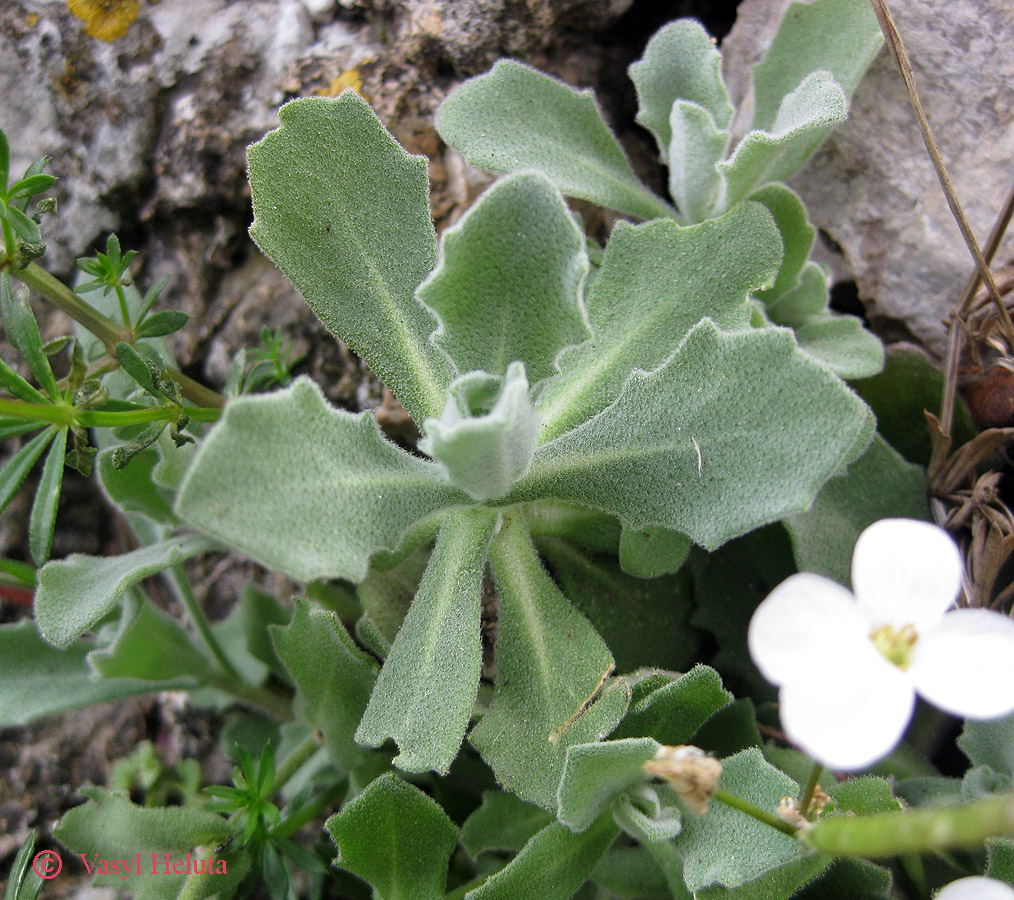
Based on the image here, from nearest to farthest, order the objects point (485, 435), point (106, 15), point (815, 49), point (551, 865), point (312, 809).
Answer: point (485, 435) → point (551, 865) → point (312, 809) → point (815, 49) → point (106, 15)

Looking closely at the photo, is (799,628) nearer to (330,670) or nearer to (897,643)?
(897,643)

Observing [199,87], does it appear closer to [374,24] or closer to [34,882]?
[374,24]

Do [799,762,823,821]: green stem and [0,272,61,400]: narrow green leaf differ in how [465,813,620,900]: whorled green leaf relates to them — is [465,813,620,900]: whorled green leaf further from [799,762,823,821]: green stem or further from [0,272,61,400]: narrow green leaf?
[0,272,61,400]: narrow green leaf

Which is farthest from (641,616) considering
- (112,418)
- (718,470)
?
(112,418)

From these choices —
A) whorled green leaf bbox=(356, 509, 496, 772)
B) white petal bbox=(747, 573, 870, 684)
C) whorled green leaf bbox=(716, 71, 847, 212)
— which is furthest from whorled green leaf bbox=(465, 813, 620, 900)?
whorled green leaf bbox=(716, 71, 847, 212)

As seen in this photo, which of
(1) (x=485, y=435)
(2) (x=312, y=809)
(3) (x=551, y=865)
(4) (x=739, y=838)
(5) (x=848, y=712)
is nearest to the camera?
(5) (x=848, y=712)

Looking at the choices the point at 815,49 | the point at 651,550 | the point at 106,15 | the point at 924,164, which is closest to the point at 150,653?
the point at 651,550

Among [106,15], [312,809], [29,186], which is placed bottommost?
[312,809]
